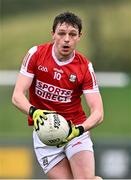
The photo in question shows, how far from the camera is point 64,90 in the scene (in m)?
7.93

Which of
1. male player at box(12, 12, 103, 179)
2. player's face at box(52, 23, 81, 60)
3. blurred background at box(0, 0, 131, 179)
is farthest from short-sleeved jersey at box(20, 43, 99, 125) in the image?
blurred background at box(0, 0, 131, 179)

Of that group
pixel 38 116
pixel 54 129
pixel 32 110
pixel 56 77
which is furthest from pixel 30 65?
pixel 54 129

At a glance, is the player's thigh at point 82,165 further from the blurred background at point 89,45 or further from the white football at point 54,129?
the blurred background at point 89,45

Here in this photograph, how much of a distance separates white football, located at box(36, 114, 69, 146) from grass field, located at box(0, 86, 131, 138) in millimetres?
6159

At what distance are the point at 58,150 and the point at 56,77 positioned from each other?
2.21ft

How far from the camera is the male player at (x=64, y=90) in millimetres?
7746

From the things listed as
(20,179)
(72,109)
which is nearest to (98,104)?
(72,109)

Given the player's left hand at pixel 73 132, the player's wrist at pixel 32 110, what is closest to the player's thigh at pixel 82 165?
the player's left hand at pixel 73 132

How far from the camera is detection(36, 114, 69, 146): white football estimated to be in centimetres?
745

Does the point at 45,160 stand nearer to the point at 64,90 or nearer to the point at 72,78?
the point at 64,90

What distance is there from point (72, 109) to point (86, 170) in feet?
1.83

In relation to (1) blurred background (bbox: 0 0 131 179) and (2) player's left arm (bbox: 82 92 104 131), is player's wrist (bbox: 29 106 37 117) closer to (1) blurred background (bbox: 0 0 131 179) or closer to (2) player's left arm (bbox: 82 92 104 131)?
(2) player's left arm (bbox: 82 92 104 131)

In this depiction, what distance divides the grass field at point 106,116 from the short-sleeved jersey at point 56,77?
569 centimetres

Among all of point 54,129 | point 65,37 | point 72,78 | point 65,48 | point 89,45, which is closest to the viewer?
point 54,129
